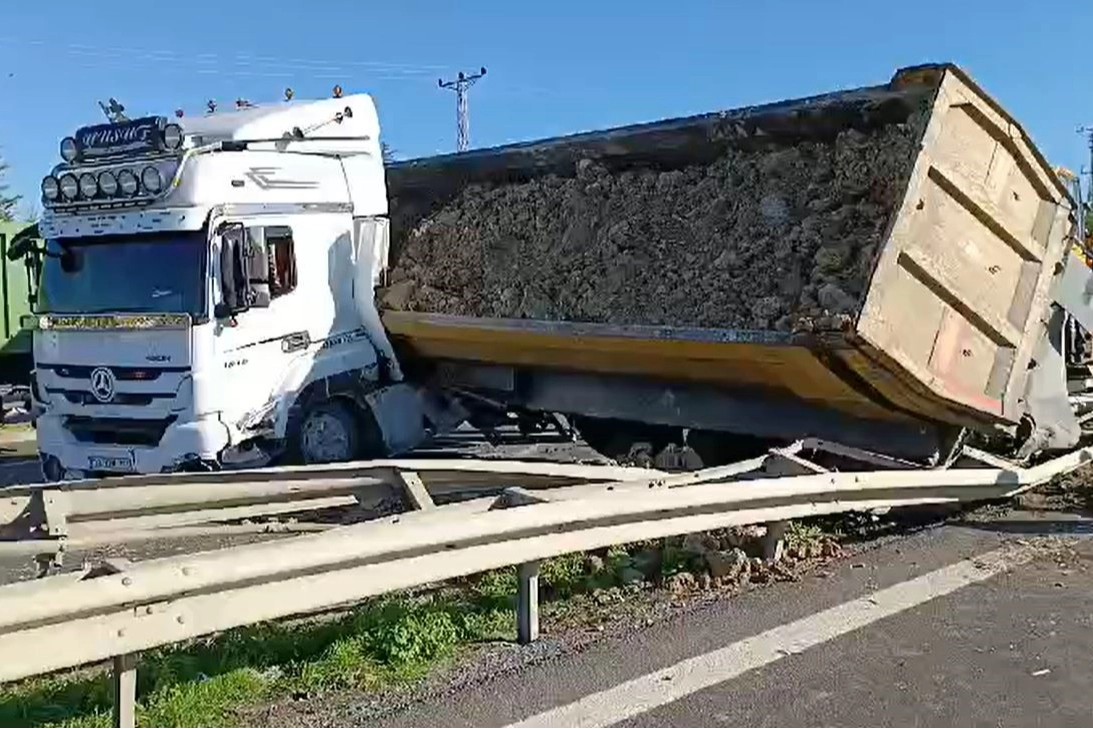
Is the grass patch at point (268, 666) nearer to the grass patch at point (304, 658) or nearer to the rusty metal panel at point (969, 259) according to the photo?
the grass patch at point (304, 658)

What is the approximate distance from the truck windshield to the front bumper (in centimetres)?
84

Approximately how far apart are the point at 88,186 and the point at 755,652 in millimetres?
6786

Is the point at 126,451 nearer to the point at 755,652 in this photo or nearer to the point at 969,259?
the point at 755,652

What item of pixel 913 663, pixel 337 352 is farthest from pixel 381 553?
pixel 337 352

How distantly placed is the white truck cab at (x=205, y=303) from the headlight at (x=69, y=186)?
2 cm

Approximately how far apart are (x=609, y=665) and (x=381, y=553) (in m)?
0.99

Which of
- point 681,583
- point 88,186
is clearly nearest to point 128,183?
point 88,186

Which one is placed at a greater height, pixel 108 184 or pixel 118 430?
pixel 108 184

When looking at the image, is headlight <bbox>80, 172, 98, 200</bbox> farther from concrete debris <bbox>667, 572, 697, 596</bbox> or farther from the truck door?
concrete debris <bbox>667, 572, 697, 596</bbox>

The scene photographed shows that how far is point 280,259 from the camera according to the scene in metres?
9.48

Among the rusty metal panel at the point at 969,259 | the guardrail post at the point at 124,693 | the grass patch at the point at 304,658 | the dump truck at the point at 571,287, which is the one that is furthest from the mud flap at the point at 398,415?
the guardrail post at the point at 124,693

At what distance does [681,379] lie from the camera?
884cm

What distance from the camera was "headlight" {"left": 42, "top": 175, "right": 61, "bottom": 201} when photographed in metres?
9.47

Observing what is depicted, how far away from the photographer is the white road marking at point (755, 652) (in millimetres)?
3930
